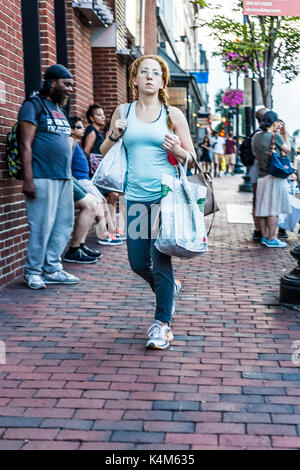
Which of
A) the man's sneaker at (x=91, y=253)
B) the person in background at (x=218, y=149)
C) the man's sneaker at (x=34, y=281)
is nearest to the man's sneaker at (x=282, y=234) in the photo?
the man's sneaker at (x=91, y=253)

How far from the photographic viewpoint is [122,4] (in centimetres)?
1318

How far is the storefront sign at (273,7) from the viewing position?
548 cm

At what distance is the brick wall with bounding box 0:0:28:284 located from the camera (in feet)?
20.5

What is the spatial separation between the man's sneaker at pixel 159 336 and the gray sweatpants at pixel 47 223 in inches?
85.7

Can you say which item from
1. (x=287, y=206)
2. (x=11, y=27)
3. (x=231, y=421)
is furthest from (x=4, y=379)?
(x=287, y=206)

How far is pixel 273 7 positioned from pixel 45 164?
2.62 m

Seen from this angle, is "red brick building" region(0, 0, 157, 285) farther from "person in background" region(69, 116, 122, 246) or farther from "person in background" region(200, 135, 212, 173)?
"person in background" region(200, 135, 212, 173)

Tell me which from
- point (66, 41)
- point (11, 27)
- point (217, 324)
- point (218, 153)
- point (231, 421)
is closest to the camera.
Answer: point (231, 421)

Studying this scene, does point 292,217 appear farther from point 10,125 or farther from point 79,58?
point 10,125

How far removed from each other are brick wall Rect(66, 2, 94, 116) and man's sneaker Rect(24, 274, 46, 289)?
3726 mm

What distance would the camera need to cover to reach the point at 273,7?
18.4 ft

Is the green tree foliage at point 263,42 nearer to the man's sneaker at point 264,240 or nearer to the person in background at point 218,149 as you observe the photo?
the man's sneaker at point 264,240

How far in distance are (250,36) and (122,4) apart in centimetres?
283
